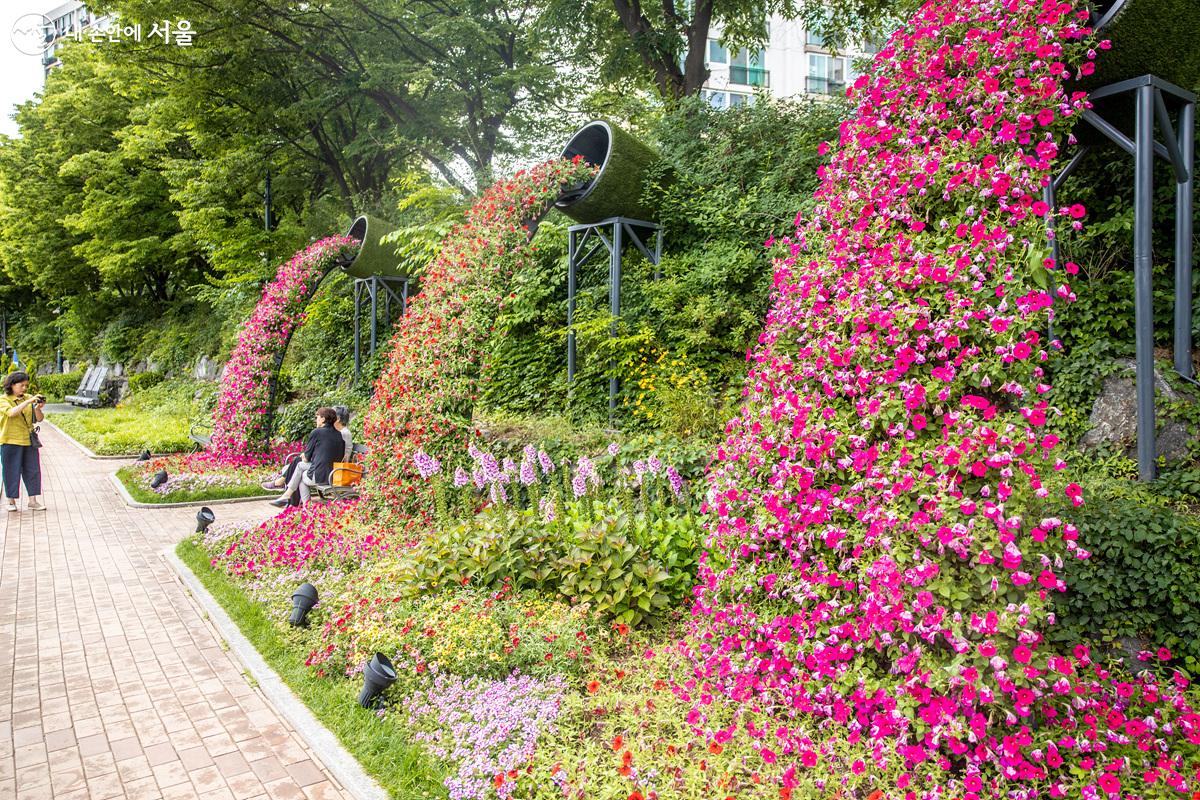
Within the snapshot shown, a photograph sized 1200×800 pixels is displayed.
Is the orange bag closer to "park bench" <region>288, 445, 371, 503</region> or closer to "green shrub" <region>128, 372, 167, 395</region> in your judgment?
"park bench" <region>288, 445, 371, 503</region>

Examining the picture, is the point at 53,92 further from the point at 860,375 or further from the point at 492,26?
the point at 860,375

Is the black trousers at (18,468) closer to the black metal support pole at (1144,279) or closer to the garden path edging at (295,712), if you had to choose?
the garden path edging at (295,712)

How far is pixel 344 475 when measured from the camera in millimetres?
8266

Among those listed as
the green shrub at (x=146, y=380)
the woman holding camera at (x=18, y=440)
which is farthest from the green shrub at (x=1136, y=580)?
the green shrub at (x=146, y=380)

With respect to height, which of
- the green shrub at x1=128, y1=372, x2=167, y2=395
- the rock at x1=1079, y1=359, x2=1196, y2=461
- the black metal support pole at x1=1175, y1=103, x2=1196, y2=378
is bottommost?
the rock at x1=1079, y1=359, x2=1196, y2=461

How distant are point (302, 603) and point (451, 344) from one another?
306cm

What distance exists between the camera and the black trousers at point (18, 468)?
28.3ft

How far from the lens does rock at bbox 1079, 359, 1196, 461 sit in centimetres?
516

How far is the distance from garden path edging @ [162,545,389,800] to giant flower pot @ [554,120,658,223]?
A: 5.87 m

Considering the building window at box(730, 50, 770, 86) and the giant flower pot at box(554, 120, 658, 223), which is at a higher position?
the building window at box(730, 50, 770, 86)

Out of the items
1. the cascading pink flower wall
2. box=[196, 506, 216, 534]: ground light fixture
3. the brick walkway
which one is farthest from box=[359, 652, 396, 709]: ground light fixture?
the cascading pink flower wall

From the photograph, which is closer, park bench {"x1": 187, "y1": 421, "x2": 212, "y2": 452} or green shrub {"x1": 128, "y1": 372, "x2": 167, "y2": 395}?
park bench {"x1": 187, "y1": 421, "x2": 212, "y2": 452}

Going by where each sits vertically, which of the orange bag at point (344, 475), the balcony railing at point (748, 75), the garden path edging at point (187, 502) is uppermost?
the balcony railing at point (748, 75)

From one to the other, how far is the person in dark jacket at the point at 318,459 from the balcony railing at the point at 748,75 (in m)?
28.5
